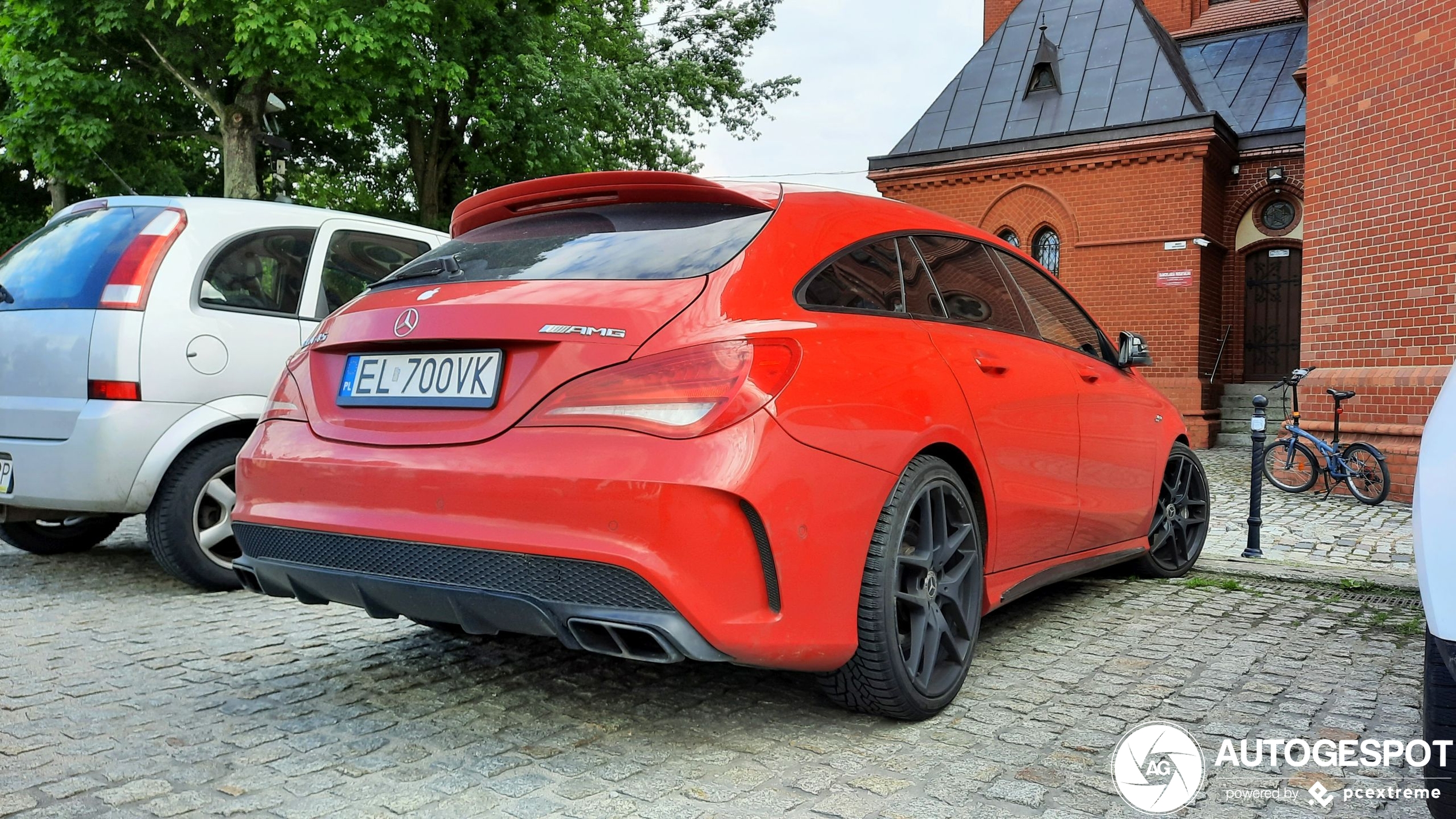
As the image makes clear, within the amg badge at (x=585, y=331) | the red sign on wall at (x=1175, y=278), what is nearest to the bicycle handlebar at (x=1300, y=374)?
the red sign on wall at (x=1175, y=278)

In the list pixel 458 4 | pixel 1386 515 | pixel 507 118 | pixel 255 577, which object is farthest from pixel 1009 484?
pixel 507 118

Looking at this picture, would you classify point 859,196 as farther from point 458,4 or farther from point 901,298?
point 458,4

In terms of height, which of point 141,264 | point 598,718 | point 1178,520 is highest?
point 141,264

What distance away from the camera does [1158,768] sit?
290 centimetres

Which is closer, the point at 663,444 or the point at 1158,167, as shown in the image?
the point at 663,444

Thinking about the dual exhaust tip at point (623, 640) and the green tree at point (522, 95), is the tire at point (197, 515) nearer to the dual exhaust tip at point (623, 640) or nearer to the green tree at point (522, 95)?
the dual exhaust tip at point (623, 640)

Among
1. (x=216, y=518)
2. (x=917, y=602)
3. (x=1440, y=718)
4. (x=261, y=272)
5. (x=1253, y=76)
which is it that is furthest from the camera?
(x=1253, y=76)

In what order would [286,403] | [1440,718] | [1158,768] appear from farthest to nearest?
[286,403] < [1158,768] < [1440,718]

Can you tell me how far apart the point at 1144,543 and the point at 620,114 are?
18.4m

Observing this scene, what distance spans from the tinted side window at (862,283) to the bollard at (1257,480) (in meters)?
4.23

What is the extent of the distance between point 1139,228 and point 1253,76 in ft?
18.2

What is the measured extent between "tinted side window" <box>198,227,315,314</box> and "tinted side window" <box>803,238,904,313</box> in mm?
3348

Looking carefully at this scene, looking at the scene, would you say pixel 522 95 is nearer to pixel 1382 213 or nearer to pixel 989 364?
pixel 1382 213

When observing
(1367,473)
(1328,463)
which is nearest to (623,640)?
(1367,473)
